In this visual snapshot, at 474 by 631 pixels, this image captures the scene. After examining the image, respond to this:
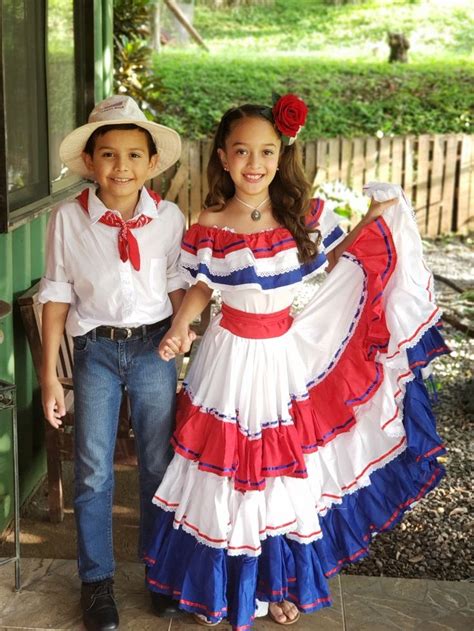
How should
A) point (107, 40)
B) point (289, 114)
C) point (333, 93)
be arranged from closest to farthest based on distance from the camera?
1. point (289, 114)
2. point (107, 40)
3. point (333, 93)

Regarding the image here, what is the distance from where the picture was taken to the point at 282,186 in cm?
299

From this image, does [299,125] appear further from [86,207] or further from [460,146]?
[460,146]

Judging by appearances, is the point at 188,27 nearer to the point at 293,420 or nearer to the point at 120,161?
the point at 120,161

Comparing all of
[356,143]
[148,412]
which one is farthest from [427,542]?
[356,143]

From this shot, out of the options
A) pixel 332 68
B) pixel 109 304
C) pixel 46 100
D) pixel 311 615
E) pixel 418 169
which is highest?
pixel 332 68

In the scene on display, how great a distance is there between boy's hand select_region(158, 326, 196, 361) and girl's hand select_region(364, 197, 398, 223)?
72cm

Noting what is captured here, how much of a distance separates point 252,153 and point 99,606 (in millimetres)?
1552

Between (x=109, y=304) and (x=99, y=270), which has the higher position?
(x=99, y=270)

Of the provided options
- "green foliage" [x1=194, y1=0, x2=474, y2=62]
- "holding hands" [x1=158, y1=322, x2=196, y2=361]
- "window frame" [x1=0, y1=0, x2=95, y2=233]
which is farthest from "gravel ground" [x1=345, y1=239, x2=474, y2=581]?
"green foliage" [x1=194, y1=0, x2=474, y2=62]

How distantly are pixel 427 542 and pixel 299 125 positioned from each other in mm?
2008

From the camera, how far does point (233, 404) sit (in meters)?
2.91

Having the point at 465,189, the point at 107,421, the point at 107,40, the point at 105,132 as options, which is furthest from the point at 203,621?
the point at 465,189

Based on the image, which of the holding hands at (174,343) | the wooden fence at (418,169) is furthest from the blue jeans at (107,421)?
the wooden fence at (418,169)

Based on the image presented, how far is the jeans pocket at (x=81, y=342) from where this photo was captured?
2961mm
